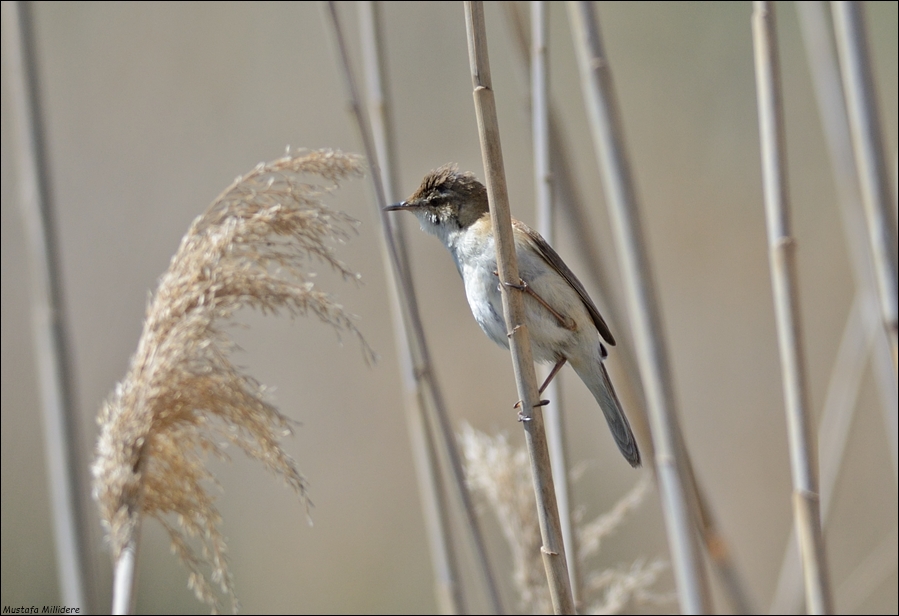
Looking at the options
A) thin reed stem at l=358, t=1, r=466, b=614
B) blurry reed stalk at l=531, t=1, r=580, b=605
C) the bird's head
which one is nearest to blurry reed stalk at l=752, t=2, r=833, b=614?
blurry reed stalk at l=531, t=1, r=580, b=605

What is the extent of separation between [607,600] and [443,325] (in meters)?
1.91

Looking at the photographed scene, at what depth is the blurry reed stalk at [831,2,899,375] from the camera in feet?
5.25

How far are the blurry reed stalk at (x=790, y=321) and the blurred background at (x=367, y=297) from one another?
1.88 metres

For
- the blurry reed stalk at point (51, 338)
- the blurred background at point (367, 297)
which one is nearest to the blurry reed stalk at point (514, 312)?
the blurry reed stalk at point (51, 338)

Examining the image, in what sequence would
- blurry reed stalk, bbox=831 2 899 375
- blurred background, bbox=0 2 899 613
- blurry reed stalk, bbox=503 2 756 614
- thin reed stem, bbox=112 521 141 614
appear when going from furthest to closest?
1. blurred background, bbox=0 2 899 613
2. blurry reed stalk, bbox=503 2 756 614
3. blurry reed stalk, bbox=831 2 899 375
4. thin reed stem, bbox=112 521 141 614

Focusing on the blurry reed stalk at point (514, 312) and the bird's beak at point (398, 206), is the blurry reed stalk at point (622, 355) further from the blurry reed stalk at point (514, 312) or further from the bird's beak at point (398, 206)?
the blurry reed stalk at point (514, 312)

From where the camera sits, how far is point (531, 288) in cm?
175

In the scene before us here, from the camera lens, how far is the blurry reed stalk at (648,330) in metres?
1.54

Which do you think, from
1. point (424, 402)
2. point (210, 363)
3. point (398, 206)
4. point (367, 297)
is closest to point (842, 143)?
point (398, 206)

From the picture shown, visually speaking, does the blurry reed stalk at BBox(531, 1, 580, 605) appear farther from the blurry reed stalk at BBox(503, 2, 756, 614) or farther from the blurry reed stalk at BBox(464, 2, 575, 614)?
the blurry reed stalk at BBox(464, 2, 575, 614)

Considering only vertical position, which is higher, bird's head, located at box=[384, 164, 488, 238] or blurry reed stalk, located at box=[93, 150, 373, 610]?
bird's head, located at box=[384, 164, 488, 238]

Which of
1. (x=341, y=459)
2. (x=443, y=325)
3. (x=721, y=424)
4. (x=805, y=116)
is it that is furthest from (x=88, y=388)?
(x=805, y=116)

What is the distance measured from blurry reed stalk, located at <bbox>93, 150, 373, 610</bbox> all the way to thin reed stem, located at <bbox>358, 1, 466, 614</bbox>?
49 centimetres

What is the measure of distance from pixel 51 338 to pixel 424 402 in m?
0.86
